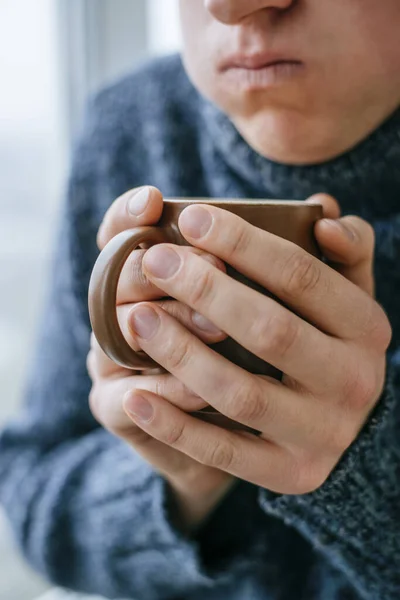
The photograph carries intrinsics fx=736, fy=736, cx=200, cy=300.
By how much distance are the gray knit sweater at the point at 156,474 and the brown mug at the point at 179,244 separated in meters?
0.15

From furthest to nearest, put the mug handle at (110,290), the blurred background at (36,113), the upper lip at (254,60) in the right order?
the blurred background at (36,113)
the upper lip at (254,60)
the mug handle at (110,290)

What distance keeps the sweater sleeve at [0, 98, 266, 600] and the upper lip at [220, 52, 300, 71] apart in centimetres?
39

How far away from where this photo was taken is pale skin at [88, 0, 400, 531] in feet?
1.70

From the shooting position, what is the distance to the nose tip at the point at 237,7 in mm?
587

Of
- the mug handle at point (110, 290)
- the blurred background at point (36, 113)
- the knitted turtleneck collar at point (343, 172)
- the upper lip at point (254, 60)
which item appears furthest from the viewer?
the blurred background at point (36, 113)

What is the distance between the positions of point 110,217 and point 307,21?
230 mm

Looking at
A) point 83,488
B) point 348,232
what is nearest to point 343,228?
point 348,232

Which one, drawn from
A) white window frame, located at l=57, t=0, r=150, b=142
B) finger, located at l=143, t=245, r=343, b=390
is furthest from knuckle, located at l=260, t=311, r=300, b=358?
white window frame, located at l=57, t=0, r=150, b=142

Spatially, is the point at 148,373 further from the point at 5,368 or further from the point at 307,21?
the point at 5,368

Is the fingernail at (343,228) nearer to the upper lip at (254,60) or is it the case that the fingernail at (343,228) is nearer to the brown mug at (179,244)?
the brown mug at (179,244)

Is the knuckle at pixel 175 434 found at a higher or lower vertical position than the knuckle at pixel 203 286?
lower

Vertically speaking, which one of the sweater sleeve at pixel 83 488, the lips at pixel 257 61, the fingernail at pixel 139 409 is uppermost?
the lips at pixel 257 61

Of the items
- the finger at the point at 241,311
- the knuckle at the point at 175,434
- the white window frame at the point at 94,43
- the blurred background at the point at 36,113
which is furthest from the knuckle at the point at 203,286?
the white window frame at the point at 94,43

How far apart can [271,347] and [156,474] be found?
317 millimetres
